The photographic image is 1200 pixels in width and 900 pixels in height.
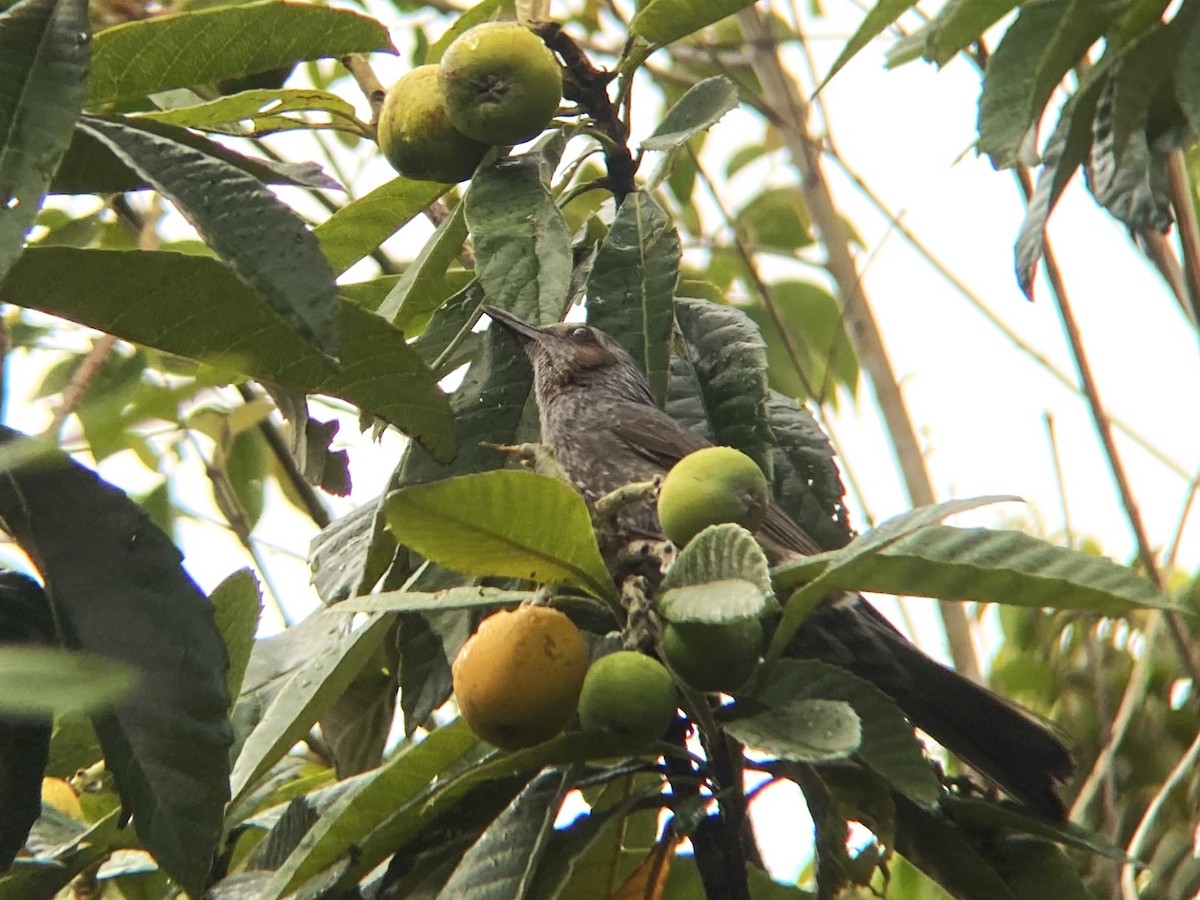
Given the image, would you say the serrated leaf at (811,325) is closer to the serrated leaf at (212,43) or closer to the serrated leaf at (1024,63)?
the serrated leaf at (1024,63)

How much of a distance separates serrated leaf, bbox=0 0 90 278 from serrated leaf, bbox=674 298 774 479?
1066 mm

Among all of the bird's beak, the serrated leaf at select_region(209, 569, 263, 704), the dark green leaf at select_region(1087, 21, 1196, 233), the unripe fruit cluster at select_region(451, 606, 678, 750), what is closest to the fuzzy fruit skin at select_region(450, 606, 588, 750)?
the unripe fruit cluster at select_region(451, 606, 678, 750)

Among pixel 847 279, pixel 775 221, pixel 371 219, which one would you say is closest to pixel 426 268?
pixel 371 219

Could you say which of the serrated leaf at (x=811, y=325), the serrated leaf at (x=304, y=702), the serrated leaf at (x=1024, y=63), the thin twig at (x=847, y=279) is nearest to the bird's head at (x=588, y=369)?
the thin twig at (x=847, y=279)

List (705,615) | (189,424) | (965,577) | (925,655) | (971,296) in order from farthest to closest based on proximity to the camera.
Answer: (971,296) < (189,424) < (925,655) < (965,577) < (705,615)

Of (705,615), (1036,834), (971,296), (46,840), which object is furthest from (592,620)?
(971,296)

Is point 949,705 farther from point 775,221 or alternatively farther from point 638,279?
point 775,221

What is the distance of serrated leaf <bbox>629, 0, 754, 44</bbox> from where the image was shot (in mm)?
2217

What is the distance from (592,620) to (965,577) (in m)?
0.58

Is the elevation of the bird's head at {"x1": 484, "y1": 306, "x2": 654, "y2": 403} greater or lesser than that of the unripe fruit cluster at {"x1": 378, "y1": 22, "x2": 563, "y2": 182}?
lesser

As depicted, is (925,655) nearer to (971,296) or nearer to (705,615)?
(971,296)

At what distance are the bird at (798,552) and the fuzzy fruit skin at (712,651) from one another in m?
0.45

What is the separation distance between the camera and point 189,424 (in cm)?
357

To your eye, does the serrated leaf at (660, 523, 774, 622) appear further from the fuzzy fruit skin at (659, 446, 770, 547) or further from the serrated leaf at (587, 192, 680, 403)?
the serrated leaf at (587, 192, 680, 403)
